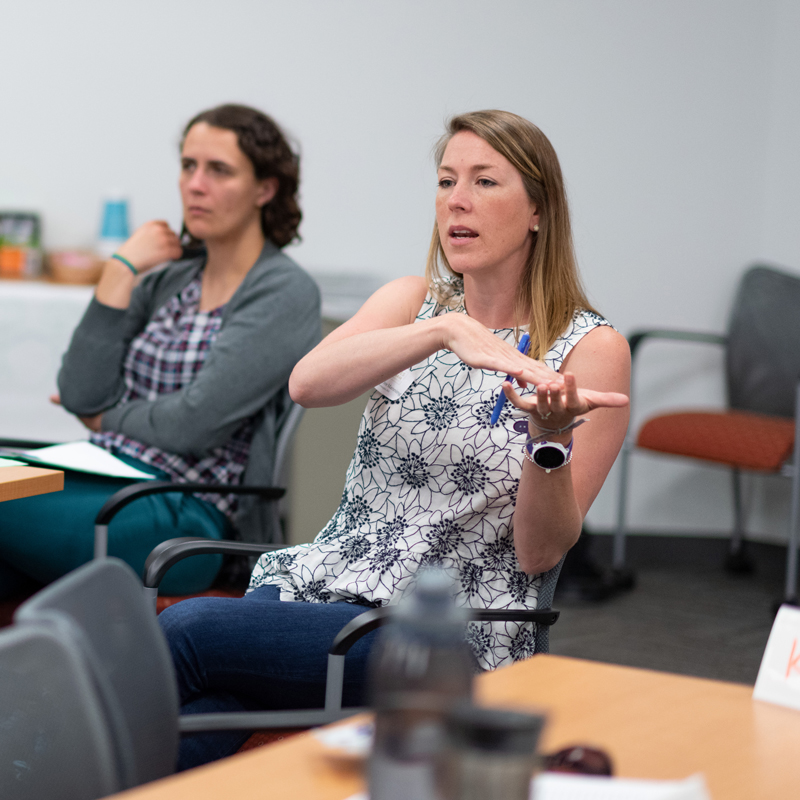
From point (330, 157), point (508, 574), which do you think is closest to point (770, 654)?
point (508, 574)

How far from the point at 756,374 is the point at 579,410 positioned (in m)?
3.00

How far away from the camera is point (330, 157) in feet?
12.6

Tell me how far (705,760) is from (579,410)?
1.74 feet

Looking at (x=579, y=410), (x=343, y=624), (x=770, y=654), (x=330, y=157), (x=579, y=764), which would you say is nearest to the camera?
(x=579, y=764)

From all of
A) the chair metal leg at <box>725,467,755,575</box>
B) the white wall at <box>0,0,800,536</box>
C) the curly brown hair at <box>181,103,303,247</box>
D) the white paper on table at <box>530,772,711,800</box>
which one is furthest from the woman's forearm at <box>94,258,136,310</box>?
the chair metal leg at <box>725,467,755,575</box>

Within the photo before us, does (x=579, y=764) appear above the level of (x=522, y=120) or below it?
below

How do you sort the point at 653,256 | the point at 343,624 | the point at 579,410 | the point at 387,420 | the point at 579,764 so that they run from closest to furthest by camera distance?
the point at 579,764 < the point at 579,410 < the point at 343,624 < the point at 387,420 < the point at 653,256

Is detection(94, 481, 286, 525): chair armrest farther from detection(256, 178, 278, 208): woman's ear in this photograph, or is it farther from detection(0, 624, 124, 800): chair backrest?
detection(0, 624, 124, 800): chair backrest

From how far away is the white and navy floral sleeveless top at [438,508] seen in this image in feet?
4.98

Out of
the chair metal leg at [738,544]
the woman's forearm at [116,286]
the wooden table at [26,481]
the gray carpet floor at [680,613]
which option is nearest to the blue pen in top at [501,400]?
the wooden table at [26,481]

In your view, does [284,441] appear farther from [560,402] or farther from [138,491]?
[560,402]

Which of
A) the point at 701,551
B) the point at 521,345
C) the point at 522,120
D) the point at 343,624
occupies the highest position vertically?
the point at 522,120

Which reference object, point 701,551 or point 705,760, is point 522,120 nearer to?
point 705,760

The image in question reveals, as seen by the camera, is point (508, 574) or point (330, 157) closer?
point (508, 574)
